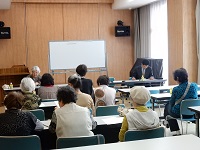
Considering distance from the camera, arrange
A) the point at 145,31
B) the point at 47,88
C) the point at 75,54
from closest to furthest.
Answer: the point at 47,88 → the point at 75,54 → the point at 145,31

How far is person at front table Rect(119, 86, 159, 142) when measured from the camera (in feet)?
9.76

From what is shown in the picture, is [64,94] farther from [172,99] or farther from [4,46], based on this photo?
[4,46]

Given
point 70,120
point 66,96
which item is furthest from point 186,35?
point 70,120

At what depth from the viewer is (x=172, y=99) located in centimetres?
497

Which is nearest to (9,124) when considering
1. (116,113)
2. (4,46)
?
(116,113)

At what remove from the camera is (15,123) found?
3.00 metres

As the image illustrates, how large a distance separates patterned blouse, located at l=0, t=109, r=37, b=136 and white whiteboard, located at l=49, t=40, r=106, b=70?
687 centimetres

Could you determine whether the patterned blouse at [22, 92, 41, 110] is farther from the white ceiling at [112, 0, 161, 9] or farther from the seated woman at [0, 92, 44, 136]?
the white ceiling at [112, 0, 161, 9]

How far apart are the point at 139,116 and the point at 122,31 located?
8511mm

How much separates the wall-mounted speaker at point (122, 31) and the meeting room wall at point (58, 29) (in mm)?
246

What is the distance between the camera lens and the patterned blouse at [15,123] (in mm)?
2975

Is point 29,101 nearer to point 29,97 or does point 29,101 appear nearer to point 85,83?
point 29,97

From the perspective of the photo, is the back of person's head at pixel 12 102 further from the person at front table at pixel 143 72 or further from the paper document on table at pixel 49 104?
the person at front table at pixel 143 72

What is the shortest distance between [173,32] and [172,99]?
371cm
